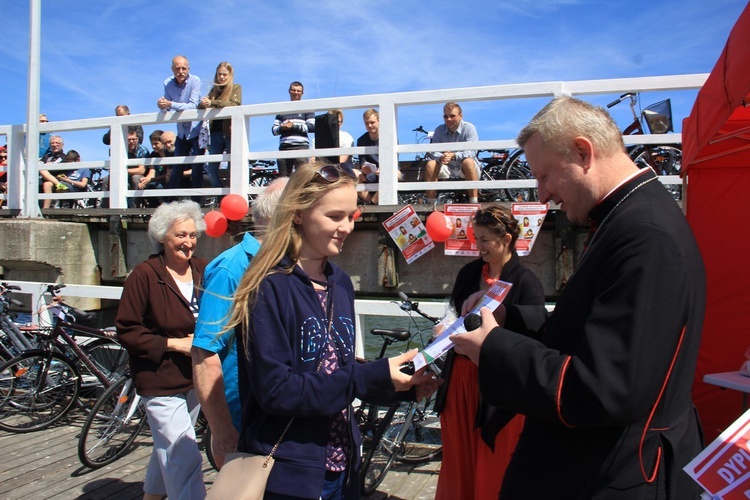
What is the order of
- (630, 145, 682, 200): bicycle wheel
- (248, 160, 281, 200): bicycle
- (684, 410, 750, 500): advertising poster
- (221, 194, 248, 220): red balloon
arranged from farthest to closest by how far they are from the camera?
(248, 160, 281, 200): bicycle, (630, 145, 682, 200): bicycle wheel, (221, 194, 248, 220): red balloon, (684, 410, 750, 500): advertising poster

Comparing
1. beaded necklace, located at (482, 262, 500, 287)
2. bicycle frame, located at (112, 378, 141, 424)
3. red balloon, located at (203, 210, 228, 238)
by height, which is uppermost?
red balloon, located at (203, 210, 228, 238)

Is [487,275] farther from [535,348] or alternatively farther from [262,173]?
[262,173]

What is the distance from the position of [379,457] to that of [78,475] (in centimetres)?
245

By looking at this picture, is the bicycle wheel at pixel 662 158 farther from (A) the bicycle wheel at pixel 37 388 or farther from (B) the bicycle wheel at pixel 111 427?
(A) the bicycle wheel at pixel 37 388

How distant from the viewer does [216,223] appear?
23.3ft

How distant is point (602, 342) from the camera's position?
1.49 meters

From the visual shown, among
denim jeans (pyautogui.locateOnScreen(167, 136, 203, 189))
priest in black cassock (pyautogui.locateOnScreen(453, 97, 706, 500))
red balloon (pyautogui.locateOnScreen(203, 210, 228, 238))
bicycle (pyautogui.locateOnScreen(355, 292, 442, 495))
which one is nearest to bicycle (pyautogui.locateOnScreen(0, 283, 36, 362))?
red balloon (pyautogui.locateOnScreen(203, 210, 228, 238))

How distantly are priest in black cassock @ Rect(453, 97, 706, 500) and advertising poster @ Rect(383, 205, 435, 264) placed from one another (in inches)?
185

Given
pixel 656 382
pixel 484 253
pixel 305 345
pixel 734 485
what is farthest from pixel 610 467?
pixel 484 253

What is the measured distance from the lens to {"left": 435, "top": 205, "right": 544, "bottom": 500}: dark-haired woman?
3281mm

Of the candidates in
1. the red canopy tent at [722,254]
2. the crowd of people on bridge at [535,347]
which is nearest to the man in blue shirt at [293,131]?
the red canopy tent at [722,254]

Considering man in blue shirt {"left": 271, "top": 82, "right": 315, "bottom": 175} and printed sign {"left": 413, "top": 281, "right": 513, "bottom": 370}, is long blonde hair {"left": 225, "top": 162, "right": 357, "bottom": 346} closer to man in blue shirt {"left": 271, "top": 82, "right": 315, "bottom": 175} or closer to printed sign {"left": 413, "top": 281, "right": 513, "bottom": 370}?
printed sign {"left": 413, "top": 281, "right": 513, "bottom": 370}

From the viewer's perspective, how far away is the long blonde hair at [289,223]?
6.68 ft

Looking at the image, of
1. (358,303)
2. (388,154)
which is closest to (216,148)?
(388,154)
